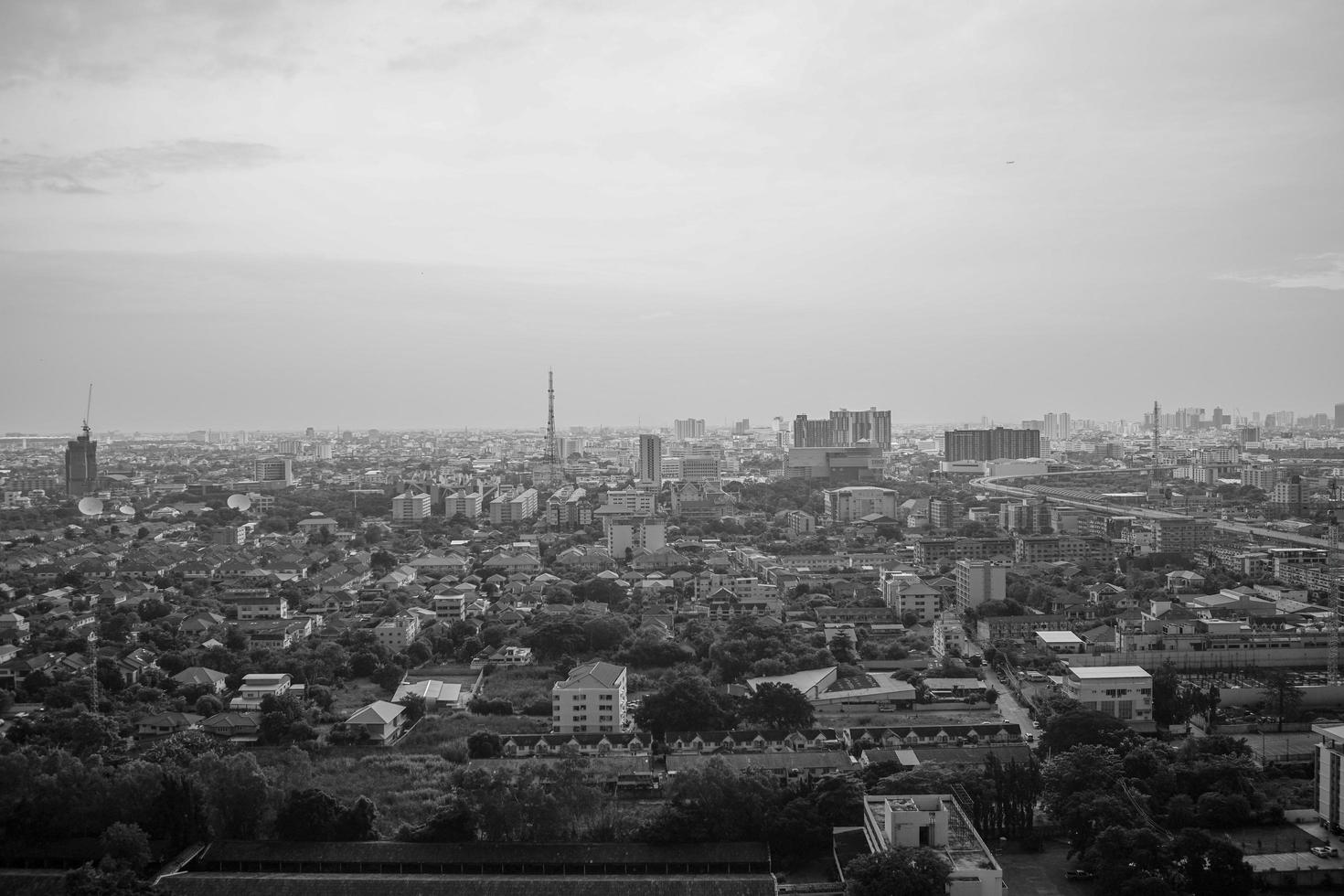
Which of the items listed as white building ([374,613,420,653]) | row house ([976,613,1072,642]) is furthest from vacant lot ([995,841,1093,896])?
white building ([374,613,420,653])

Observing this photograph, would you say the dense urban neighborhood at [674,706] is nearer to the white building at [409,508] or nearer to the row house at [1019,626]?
the row house at [1019,626]

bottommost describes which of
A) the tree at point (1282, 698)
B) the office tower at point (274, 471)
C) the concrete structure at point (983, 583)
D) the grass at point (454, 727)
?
the grass at point (454, 727)

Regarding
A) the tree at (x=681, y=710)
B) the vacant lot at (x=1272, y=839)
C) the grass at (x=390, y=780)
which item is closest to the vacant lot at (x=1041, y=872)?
the vacant lot at (x=1272, y=839)

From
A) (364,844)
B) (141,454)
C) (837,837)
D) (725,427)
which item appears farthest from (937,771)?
(725,427)

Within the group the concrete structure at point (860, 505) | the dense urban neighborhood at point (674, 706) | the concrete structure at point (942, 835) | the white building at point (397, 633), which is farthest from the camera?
the concrete structure at point (860, 505)

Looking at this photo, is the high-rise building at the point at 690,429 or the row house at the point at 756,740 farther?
the high-rise building at the point at 690,429
